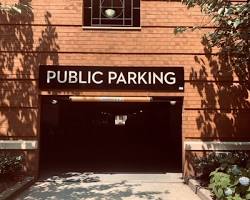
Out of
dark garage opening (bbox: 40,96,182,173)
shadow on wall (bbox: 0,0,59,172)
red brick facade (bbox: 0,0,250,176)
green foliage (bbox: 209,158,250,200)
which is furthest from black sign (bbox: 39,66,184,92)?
green foliage (bbox: 209,158,250,200)

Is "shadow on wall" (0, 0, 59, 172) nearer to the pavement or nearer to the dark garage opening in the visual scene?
the dark garage opening

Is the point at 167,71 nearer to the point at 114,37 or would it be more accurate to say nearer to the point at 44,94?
the point at 114,37

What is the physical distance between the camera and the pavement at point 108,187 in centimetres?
1098

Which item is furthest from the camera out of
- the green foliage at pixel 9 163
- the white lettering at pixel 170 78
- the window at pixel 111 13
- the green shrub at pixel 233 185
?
the window at pixel 111 13

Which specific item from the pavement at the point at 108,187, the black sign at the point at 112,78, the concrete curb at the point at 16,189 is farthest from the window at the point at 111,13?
the concrete curb at the point at 16,189

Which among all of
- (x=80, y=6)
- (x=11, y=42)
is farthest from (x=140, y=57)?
(x=11, y=42)

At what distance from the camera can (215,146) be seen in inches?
514

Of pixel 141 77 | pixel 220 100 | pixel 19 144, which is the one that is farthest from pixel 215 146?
pixel 19 144

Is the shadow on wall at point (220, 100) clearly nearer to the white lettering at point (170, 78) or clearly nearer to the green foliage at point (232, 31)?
the green foliage at point (232, 31)

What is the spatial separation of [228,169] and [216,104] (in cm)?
376

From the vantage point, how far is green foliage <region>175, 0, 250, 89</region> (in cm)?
950

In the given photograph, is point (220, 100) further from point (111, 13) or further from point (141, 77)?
point (111, 13)

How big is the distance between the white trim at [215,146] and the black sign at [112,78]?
1.66 meters

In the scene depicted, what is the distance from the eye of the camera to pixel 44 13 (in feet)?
43.2
